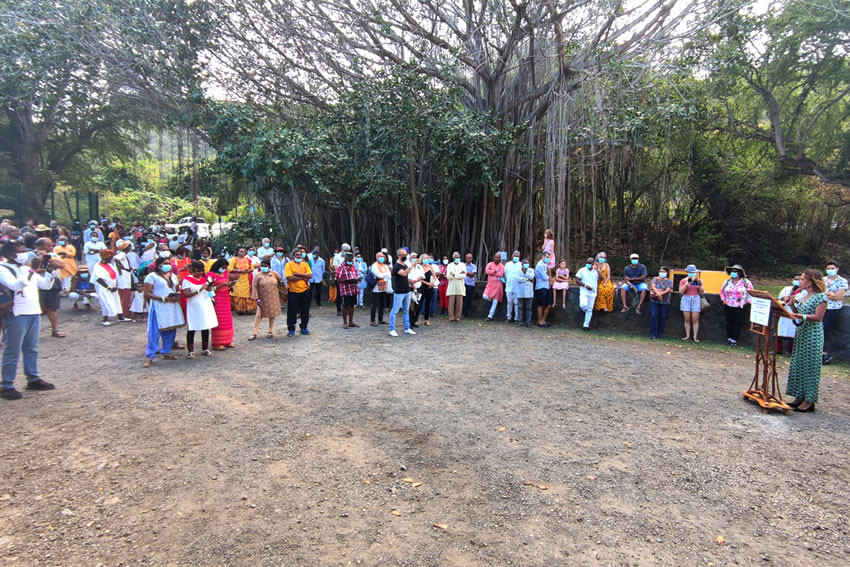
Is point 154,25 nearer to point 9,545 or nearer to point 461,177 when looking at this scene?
point 461,177

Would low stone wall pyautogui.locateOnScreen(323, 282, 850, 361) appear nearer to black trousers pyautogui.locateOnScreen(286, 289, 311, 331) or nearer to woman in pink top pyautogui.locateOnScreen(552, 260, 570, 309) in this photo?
woman in pink top pyautogui.locateOnScreen(552, 260, 570, 309)

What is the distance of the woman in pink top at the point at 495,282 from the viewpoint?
34.5 ft

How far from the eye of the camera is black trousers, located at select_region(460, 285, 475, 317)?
11.1m

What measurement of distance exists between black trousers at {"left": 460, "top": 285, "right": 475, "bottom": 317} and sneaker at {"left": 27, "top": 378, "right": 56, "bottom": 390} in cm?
739

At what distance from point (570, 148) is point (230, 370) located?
8.54m

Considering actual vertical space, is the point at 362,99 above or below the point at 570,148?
above

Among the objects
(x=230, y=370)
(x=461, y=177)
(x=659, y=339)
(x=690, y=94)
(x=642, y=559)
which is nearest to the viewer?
(x=642, y=559)

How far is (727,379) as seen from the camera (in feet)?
21.6

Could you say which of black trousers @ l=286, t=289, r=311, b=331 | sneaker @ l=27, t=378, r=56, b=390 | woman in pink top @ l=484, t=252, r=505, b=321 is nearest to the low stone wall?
woman in pink top @ l=484, t=252, r=505, b=321

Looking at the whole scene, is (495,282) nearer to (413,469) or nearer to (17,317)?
(413,469)

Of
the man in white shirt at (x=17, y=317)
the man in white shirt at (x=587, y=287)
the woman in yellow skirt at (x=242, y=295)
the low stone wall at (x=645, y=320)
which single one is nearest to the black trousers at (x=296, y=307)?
the woman in yellow skirt at (x=242, y=295)

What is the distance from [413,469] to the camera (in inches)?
152

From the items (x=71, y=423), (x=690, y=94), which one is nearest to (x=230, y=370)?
(x=71, y=423)

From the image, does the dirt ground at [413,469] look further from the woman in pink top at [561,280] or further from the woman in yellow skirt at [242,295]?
the woman in yellow skirt at [242,295]
